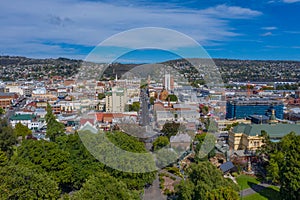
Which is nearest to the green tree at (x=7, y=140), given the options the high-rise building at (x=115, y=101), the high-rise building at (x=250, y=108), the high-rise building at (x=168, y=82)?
the high-rise building at (x=115, y=101)

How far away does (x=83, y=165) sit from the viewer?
11.1 metres

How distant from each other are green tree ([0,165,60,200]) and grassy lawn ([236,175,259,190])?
7989 mm

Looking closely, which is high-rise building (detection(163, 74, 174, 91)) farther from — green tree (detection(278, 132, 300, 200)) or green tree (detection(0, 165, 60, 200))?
green tree (detection(0, 165, 60, 200))

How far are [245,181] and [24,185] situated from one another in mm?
9379

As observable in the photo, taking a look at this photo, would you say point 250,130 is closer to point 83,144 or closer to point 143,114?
point 83,144

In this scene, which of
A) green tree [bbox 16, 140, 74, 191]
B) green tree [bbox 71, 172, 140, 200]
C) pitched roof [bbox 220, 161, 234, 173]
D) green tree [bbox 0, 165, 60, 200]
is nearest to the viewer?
green tree [bbox 71, 172, 140, 200]

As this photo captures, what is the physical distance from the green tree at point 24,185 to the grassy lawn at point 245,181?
26.2 feet

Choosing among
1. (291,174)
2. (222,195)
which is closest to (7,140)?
(222,195)

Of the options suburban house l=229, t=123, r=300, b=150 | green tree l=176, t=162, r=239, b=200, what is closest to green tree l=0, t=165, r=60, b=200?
green tree l=176, t=162, r=239, b=200

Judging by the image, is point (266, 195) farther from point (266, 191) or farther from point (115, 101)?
point (115, 101)

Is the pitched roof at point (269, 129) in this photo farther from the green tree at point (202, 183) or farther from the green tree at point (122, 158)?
the green tree at point (202, 183)

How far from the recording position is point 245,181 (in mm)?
13188

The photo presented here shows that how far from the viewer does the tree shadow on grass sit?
11613 mm

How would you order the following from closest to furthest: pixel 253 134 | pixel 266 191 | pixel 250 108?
pixel 266 191 → pixel 253 134 → pixel 250 108
